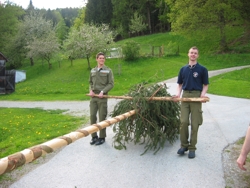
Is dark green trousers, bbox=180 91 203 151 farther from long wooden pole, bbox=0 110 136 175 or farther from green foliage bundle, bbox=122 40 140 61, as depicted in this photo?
green foliage bundle, bbox=122 40 140 61

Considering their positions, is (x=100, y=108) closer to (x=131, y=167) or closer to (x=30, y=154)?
(x=131, y=167)

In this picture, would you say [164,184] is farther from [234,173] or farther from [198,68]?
[198,68]

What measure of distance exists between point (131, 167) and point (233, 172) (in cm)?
173

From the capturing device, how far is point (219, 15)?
26250 millimetres

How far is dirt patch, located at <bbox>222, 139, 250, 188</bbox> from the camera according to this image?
3.84 m

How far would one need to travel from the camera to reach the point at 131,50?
27219 mm

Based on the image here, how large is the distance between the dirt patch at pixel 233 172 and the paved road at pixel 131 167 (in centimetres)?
10

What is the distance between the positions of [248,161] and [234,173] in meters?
0.68

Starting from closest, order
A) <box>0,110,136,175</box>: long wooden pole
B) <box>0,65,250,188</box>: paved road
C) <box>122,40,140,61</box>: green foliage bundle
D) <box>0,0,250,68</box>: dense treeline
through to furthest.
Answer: <box>0,110,136,175</box>: long wooden pole
<box>0,65,250,188</box>: paved road
<box>0,0,250,68</box>: dense treeline
<box>122,40,140,61</box>: green foliage bundle

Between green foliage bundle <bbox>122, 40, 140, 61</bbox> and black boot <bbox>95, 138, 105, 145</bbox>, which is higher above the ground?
green foliage bundle <bbox>122, 40, 140, 61</bbox>

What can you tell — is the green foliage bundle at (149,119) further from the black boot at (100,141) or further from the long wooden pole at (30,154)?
the long wooden pole at (30,154)

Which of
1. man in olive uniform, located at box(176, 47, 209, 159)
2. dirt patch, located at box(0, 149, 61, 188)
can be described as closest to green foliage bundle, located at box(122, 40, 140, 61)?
man in olive uniform, located at box(176, 47, 209, 159)

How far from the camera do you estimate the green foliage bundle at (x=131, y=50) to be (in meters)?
27.1

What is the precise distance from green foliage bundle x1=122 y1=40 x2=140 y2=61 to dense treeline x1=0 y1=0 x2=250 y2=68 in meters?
2.16
